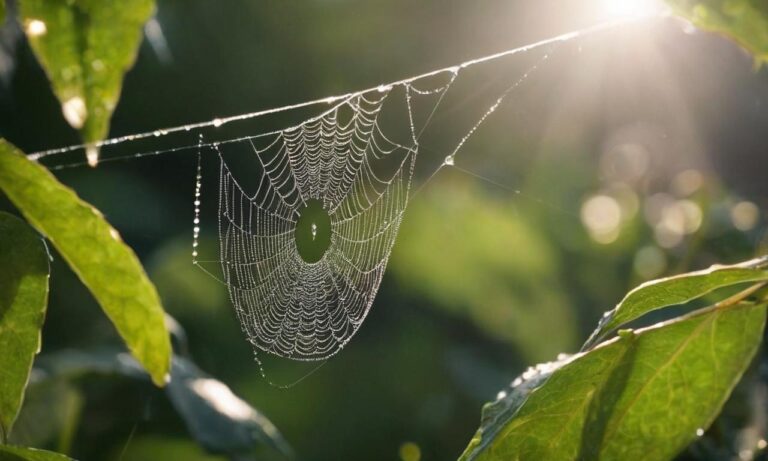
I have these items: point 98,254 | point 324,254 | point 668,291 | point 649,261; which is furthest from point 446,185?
point 98,254

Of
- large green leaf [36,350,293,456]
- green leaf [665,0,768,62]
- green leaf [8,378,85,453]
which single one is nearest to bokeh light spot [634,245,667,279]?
large green leaf [36,350,293,456]

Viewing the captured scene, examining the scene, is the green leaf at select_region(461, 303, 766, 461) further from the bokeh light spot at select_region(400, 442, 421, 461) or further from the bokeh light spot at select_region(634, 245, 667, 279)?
the bokeh light spot at select_region(400, 442, 421, 461)

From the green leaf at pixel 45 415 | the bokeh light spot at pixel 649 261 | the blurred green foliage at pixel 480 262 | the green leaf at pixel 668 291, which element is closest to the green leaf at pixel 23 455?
→ the green leaf at pixel 668 291

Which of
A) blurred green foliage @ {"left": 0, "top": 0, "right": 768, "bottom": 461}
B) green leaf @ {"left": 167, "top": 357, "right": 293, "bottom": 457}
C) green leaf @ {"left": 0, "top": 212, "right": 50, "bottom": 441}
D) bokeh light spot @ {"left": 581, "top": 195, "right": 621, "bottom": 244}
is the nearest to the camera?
green leaf @ {"left": 0, "top": 212, "right": 50, "bottom": 441}

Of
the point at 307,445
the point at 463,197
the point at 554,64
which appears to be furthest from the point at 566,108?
the point at 307,445

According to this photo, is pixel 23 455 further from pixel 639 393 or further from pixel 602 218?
pixel 602 218
